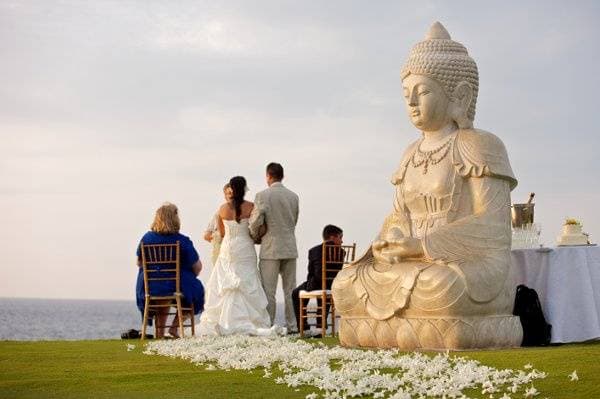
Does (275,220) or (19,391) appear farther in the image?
(275,220)

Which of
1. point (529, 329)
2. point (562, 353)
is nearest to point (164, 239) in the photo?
point (529, 329)

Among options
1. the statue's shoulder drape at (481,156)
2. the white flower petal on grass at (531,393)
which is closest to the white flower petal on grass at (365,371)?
the white flower petal on grass at (531,393)

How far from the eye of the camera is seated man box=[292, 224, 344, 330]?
38.7 ft

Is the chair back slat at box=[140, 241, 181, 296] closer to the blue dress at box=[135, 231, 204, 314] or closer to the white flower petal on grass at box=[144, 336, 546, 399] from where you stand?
the blue dress at box=[135, 231, 204, 314]

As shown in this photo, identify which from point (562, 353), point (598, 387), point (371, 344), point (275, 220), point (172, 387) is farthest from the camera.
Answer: point (275, 220)

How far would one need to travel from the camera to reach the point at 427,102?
8.66 metres

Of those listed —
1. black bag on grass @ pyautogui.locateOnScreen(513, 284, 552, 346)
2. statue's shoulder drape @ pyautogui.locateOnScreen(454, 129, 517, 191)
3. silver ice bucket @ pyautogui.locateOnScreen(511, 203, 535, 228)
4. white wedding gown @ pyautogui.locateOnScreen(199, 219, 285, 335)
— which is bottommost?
black bag on grass @ pyautogui.locateOnScreen(513, 284, 552, 346)

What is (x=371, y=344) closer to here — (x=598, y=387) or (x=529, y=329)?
(x=529, y=329)

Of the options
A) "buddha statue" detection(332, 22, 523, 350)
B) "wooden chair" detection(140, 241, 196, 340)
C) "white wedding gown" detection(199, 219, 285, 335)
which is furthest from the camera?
"white wedding gown" detection(199, 219, 285, 335)

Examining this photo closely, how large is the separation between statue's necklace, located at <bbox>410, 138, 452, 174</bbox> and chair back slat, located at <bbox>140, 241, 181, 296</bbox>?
3616 mm

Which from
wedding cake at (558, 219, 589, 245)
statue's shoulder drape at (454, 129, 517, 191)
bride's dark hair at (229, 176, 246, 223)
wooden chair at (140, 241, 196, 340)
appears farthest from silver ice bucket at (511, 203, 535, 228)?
wooden chair at (140, 241, 196, 340)

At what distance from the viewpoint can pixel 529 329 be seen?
8.75 metres

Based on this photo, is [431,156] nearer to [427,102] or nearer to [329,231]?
[427,102]

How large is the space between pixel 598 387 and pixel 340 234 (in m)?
6.82
